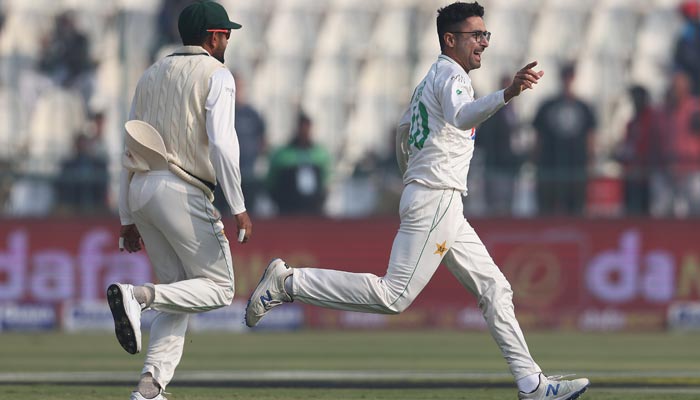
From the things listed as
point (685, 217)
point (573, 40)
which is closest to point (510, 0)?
point (573, 40)

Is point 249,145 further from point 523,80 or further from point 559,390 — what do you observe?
point 523,80

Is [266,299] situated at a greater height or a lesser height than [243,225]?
lesser

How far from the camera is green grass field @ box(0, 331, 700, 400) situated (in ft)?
28.1

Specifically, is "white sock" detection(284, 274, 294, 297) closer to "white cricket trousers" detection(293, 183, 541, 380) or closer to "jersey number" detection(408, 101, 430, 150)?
"white cricket trousers" detection(293, 183, 541, 380)

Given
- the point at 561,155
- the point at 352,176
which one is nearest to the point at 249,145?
the point at 352,176

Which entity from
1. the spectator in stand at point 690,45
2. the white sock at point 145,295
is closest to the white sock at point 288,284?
the white sock at point 145,295

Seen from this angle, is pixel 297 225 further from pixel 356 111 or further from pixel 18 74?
pixel 18 74

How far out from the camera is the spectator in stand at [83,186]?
54.0 feet

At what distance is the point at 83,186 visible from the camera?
1650 cm

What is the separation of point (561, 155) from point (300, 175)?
306 centimetres

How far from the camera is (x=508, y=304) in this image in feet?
24.3

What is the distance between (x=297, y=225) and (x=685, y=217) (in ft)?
14.6

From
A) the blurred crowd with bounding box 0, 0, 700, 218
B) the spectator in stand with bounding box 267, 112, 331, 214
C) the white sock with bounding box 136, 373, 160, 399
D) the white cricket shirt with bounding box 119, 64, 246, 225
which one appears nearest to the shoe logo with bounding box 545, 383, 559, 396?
the white cricket shirt with bounding box 119, 64, 246, 225

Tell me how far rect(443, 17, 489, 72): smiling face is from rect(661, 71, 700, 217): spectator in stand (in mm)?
9440
